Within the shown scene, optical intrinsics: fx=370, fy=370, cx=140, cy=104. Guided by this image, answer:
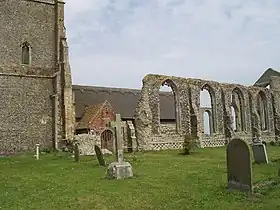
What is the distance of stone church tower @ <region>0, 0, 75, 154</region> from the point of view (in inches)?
1156

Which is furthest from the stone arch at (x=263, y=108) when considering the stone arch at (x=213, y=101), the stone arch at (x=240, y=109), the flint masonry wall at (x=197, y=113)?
the stone arch at (x=213, y=101)

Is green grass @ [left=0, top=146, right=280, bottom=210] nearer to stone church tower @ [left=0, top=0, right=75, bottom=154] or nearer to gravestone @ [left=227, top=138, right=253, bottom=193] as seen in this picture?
gravestone @ [left=227, top=138, right=253, bottom=193]

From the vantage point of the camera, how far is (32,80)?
30.6 meters

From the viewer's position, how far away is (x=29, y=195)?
8.96m

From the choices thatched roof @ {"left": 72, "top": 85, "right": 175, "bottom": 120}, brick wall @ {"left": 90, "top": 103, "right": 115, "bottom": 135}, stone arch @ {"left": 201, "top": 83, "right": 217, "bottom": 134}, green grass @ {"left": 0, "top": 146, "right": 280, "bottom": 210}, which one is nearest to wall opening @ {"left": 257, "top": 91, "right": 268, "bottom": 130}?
stone arch @ {"left": 201, "top": 83, "right": 217, "bottom": 134}

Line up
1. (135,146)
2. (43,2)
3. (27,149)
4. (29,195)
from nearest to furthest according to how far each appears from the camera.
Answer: (29,195), (135,146), (27,149), (43,2)

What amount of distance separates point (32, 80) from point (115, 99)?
11686mm

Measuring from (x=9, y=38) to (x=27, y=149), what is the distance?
923 cm

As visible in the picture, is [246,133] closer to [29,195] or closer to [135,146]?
[135,146]

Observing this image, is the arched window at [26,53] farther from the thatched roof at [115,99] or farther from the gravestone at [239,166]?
the gravestone at [239,166]

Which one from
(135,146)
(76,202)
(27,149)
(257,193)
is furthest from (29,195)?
(27,149)

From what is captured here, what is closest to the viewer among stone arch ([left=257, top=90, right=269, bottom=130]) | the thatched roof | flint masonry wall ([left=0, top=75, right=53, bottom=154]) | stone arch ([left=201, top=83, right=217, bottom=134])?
flint masonry wall ([left=0, top=75, right=53, bottom=154])

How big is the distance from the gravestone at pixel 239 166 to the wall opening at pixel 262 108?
89.2ft

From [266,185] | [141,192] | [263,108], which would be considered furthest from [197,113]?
[141,192]
